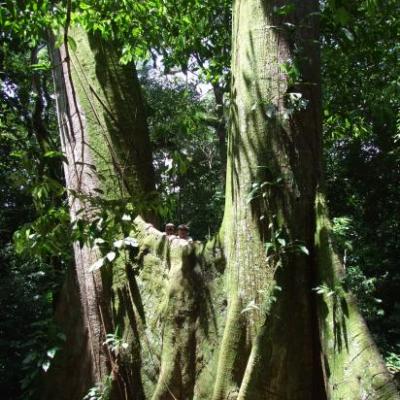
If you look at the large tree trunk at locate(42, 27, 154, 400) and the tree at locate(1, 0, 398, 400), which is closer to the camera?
the tree at locate(1, 0, 398, 400)

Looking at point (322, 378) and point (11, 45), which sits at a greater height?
point (11, 45)

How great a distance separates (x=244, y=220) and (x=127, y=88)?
1.94 m

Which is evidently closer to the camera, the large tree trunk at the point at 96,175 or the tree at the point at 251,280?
the tree at the point at 251,280

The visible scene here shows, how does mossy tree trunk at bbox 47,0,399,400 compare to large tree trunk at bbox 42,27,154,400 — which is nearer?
mossy tree trunk at bbox 47,0,399,400

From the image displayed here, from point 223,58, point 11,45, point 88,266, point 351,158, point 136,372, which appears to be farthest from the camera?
point 351,158

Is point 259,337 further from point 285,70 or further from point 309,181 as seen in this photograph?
point 285,70

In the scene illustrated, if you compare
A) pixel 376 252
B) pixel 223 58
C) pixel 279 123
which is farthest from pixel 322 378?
pixel 376 252

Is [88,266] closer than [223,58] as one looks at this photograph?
Yes

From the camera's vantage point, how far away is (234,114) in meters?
3.37

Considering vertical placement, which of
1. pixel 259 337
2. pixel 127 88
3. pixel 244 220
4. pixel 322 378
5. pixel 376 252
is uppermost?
pixel 376 252

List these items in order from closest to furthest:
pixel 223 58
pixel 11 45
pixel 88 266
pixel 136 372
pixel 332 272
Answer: pixel 332 272
pixel 136 372
pixel 88 266
pixel 223 58
pixel 11 45

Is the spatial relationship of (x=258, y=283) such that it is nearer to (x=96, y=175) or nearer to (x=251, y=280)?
(x=251, y=280)

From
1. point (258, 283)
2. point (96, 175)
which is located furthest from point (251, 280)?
point (96, 175)

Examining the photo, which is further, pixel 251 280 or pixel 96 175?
pixel 96 175
